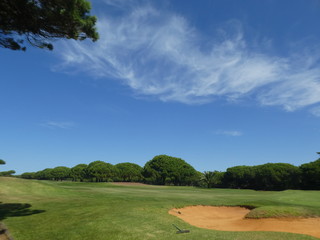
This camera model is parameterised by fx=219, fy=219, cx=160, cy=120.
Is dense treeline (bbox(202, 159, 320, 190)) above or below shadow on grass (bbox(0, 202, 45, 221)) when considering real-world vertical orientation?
above

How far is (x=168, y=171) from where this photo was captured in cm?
10019

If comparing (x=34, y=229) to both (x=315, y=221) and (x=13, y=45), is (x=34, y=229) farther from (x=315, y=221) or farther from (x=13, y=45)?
(x=315, y=221)

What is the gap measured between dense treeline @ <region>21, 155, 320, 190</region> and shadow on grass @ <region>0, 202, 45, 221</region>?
227ft

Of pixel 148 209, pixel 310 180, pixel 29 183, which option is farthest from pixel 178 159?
pixel 148 209

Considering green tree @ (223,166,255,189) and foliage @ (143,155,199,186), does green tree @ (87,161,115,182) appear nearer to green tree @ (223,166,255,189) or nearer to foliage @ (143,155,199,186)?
foliage @ (143,155,199,186)

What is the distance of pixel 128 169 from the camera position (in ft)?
372

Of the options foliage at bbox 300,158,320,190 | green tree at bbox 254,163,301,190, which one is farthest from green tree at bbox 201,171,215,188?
foliage at bbox 300,158,320,190

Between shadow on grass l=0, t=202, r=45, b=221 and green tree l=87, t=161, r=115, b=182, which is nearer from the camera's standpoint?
shadow on grass l=0, t=202, r=45, b=221

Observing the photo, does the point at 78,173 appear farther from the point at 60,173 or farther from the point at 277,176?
the point at 277,176

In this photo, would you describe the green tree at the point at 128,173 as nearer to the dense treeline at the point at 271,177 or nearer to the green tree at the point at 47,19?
the dense treeline at the point at 271,177

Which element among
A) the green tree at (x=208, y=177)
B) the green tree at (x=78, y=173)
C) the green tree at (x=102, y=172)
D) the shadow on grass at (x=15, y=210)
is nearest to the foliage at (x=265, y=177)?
the green tree at (x=208, y=177)

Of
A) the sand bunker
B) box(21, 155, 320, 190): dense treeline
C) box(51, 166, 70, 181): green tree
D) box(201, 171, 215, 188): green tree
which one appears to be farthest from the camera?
box(51, 166, 70, 181): green tree

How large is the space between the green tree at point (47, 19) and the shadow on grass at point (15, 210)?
41.7 feet

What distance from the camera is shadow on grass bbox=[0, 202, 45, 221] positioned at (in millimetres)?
16844
